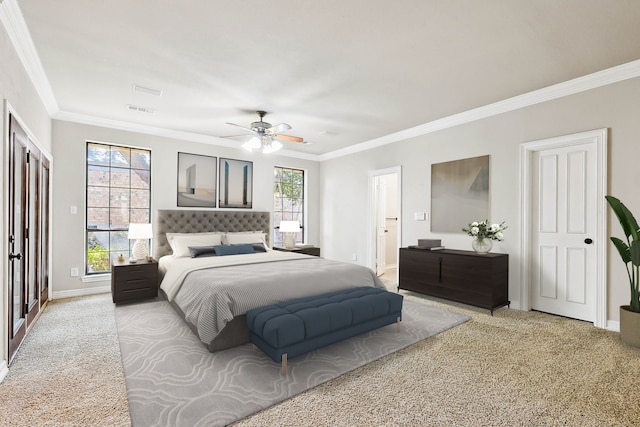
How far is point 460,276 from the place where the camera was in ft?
13.7

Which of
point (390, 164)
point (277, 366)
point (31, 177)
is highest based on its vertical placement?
point (390, 164)

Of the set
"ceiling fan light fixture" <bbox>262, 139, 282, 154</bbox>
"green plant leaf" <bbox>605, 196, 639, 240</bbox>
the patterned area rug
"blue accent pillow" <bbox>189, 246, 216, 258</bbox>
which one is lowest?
the patterned area rug

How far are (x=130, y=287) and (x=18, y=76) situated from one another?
2.72 metres

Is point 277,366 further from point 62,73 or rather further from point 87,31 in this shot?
point 62,73

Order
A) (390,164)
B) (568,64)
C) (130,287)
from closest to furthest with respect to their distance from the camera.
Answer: (568,64) < (130,287) < (390,164)

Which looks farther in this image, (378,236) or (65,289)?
(378,236)

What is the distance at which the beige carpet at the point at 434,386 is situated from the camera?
6.17ft

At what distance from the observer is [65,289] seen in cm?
459

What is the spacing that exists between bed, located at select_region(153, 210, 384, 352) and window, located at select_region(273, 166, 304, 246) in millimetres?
1250

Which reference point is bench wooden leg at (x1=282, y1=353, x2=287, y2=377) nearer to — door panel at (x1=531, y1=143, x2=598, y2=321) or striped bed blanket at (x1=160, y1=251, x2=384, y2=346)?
striped bed blanket at (x1=160, y1=251, x2=384, y2=346)

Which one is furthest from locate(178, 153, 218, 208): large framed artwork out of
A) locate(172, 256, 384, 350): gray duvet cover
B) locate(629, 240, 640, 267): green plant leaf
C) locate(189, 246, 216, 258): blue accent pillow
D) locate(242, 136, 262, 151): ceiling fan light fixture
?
locate(629, 240, 640, 267): green plant leaf

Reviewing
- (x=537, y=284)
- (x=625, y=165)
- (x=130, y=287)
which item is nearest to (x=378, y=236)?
(x=537, y=284)

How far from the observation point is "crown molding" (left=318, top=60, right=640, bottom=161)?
322cm

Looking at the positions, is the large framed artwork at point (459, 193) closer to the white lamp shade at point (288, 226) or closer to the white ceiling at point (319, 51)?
the white ceiling at point (319, 51)
